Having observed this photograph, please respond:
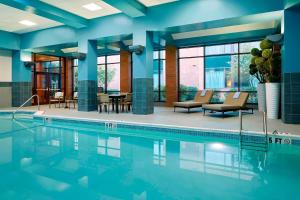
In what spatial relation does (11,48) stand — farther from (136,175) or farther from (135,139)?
(136,175)

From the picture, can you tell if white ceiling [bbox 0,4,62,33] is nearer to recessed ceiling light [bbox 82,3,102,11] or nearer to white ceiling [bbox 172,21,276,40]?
recessed ceiling light [bbox 82,3,102,11]

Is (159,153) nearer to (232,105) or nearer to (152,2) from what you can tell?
(232,105)

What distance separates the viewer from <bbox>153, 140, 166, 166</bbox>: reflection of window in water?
3695mm

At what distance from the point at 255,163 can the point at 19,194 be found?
3.16 metres

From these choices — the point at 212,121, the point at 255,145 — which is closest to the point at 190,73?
the point at 212,121

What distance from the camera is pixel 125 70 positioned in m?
13.0

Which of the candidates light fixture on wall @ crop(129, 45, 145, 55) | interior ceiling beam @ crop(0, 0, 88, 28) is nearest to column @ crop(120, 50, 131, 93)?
interior ceiling beam @ crop(0, 0, 88, 28)

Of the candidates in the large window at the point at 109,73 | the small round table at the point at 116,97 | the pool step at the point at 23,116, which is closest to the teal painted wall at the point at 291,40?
the small round table at the point at 116,97

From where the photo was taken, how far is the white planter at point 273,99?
6741 mm

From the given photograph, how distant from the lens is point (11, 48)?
11641mm

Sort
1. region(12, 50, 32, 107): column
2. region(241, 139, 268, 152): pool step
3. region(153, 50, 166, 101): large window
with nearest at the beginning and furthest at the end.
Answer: region(241, 139, 268, 152): pool step → region(12, 50, 32, 107): column → region(153, 50, 166, 101): large window

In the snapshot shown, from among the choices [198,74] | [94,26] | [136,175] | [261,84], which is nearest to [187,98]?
[198,74]

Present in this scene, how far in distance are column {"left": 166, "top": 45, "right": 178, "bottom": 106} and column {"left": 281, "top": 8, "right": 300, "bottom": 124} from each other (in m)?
6.00

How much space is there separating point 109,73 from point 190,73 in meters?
5.22
